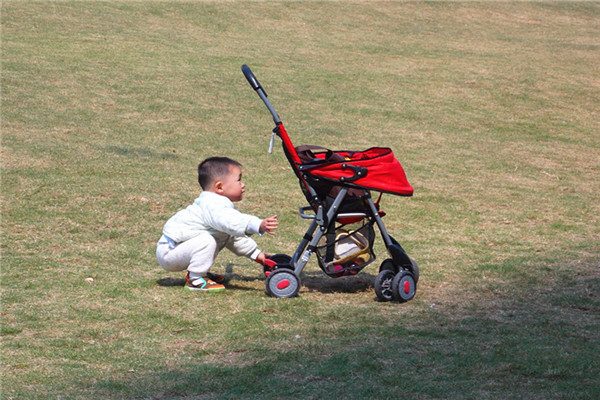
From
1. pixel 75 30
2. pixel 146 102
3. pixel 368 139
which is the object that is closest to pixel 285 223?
pixel 368 139

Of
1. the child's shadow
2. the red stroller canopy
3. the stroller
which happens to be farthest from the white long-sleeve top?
the red stroller canopy

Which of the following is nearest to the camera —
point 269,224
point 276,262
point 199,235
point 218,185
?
point 269,224

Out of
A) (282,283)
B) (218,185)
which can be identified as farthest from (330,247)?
(218,185)

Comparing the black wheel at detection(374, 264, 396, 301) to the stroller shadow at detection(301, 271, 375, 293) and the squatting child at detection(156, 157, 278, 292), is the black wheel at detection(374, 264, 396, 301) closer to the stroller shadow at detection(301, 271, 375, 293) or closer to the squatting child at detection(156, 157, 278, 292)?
the stroller shadow at detection(301, 271, 375, 293)

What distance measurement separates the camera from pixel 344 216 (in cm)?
537

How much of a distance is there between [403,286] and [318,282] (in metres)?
0.88

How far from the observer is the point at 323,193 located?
17.6ft

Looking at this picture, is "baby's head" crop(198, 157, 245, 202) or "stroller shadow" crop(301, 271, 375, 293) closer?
"baby's head" crop(198, 157, 245, 202)

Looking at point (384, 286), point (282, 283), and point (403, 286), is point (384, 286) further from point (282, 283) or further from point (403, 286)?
point (282, 283)

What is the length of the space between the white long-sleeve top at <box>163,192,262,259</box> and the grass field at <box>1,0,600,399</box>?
1.29ft

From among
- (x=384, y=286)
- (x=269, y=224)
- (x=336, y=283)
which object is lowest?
(x=336, y=283)

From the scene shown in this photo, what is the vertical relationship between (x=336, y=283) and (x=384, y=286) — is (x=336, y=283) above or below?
below

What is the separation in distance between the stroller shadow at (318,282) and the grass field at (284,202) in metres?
0.03

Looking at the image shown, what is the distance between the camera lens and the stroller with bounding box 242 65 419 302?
17.1 ft
